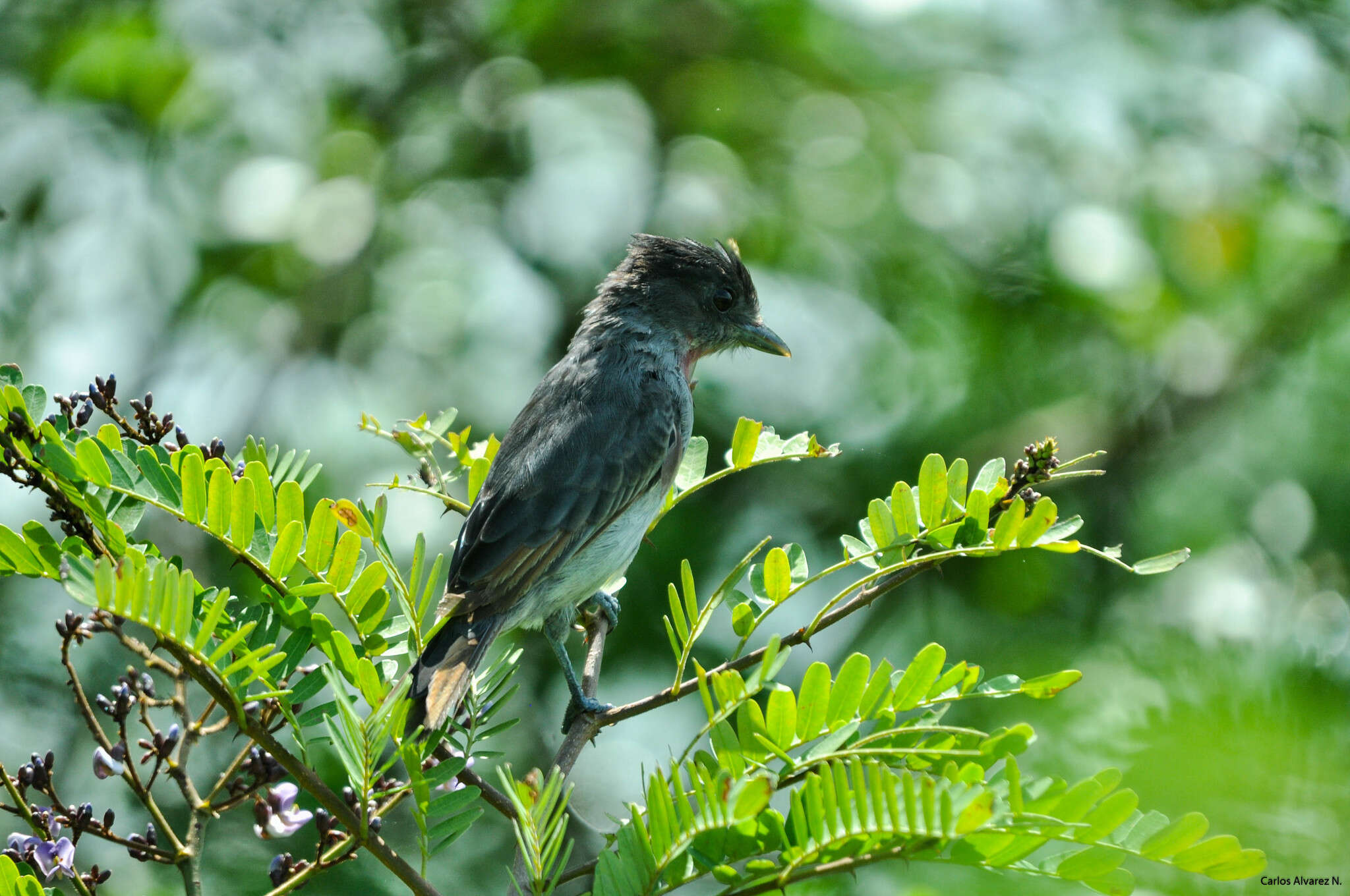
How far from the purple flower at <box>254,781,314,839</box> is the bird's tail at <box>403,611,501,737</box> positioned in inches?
8.7

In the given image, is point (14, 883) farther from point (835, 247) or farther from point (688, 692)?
point (835, 247)

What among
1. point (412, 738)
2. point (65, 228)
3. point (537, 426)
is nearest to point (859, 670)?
point (412, 738)

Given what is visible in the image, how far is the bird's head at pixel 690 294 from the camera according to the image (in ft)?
14.6

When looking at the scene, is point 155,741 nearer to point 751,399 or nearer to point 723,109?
point 751,399

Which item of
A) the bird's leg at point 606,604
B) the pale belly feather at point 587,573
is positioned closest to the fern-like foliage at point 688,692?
the pale belly feather at point 587,573

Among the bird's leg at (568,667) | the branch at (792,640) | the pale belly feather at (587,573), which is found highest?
the branch at (792,640)

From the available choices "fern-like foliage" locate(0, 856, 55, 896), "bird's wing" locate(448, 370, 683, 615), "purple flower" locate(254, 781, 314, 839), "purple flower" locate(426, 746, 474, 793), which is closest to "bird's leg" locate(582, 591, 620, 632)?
"bird's wing" locate(448, 370, 683, 615)

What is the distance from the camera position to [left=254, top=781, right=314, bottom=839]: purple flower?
178 cm

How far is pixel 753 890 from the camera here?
1.48 meters

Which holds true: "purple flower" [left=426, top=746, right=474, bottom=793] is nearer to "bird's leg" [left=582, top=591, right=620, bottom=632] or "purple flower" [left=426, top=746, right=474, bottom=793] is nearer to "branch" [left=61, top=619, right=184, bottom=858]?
"branch" [left=61, top=619, right=184, bottom=858]

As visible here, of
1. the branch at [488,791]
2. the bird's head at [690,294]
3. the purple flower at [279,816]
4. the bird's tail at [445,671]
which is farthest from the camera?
the bird's head at [690,294]

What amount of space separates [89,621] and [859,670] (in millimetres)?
1194

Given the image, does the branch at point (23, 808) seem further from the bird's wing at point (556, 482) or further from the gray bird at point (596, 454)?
the bird's wing at point (556, 482)

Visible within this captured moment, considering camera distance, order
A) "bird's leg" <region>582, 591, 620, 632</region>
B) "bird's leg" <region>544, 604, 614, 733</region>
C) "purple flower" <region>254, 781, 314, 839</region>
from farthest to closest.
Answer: "bird's leg" <region>582, 591, 620, 632</region> → "bird's leg" <region>544, 604, 614, 733</region> → "purple flower" <region>254, 781, 314, 839</region>
